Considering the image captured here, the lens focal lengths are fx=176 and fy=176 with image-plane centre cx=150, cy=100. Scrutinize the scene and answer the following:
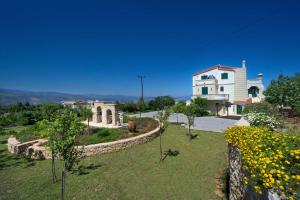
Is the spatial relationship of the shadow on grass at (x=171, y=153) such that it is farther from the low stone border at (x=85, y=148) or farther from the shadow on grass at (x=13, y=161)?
the shadow on grass at (x=13, y=161)

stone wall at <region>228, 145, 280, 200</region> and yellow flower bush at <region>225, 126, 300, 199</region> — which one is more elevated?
yellow flower bush at <region>225, 126, 300, 199</region>

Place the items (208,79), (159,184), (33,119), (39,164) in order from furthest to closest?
1. (208,79)
2. (33,119)
3. (39,164)
4. (159,184)

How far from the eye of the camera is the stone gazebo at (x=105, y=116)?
20.7 metres

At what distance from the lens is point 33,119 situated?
29172 mm

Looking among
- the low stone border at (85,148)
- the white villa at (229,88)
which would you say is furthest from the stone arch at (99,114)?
the white villa at (229,88)

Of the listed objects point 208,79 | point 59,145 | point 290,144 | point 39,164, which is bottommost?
point 39,164

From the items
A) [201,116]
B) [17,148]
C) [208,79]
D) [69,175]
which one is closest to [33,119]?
[17,148]

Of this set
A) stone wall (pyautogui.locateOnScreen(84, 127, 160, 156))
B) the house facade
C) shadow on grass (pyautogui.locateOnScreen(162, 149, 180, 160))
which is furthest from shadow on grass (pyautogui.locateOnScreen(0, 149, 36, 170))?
the house facade

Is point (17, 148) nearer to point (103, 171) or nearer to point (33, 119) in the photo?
point (103, 171)

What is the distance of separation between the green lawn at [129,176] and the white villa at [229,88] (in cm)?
1999

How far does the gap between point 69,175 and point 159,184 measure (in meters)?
4.60

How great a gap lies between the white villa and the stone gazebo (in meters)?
17.9

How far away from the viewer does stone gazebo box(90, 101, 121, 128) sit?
68.0 feet

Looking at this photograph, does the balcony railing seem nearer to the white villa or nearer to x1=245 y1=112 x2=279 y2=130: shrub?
the white villa
